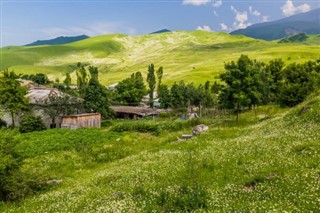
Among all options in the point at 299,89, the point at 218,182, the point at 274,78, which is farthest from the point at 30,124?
the point at 274,78

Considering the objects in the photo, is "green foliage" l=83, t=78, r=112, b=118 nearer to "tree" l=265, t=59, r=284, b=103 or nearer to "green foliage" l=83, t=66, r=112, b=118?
"green foliage" l=83, t=66, r=112, b=118

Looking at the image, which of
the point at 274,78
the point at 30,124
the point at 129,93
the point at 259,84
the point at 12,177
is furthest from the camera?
the point at 129,93

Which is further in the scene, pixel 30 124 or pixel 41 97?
pixel 41 97

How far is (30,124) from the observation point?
264ft

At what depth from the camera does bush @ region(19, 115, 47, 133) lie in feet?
262

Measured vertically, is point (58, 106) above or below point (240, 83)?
below

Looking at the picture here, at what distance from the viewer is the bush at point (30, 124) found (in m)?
79.9

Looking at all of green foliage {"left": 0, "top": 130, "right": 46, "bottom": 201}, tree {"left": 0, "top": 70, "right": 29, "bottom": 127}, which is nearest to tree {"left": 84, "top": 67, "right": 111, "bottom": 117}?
tree {"left": 0, "top": 70, "right": 29, "bottom": 127}

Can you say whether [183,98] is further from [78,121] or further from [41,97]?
[78,121]

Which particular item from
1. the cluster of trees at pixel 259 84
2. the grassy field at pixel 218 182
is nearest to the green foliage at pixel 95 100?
the cluster of trees at pixel 259 84

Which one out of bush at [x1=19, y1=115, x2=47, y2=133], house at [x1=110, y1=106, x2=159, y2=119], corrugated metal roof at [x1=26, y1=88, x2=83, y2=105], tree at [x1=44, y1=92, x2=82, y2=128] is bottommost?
house at [x1=110, y1=106, x2=159, y2=119]

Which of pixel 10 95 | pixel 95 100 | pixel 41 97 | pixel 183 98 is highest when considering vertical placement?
pixel 10 95

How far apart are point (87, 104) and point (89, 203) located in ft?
260

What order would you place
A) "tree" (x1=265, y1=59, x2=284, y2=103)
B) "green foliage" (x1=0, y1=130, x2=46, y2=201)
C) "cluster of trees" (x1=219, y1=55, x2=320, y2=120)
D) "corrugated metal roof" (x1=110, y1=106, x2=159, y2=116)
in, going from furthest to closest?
"corrugated metal roof" (x1=110, y1=106, x2=159, y2=116), "tree" (x1=265, y1=59, x2=284, y2=103), "cluster of trees" (x1=219, y1=55, x2=320, y2=120), "green foliage" (x1=0, y1=130, x2=46, y2=201)
